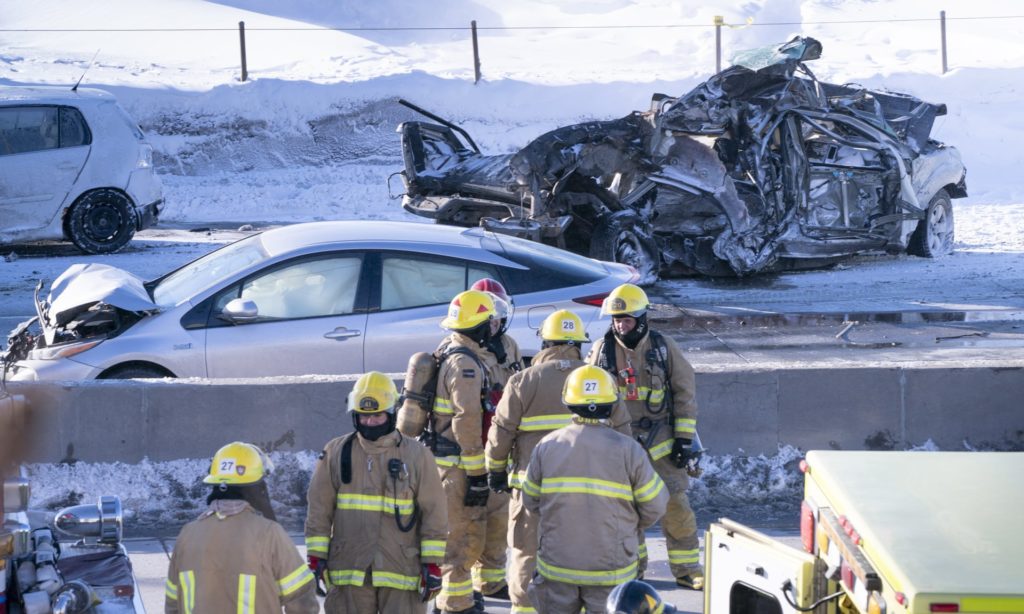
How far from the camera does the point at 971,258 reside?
52.9ft

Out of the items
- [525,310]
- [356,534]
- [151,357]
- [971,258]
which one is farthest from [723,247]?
[356,534]

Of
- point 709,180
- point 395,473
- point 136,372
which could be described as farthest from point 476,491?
point 709,180

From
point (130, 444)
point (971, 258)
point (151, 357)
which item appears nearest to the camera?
point (130, 444)

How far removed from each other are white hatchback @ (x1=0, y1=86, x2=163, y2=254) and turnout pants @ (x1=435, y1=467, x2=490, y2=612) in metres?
10.0

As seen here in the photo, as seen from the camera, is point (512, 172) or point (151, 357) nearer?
point (151, 357)

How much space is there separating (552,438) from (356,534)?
872 mm

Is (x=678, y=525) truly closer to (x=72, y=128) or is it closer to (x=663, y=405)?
(x=663, y=405)

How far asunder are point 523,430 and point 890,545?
8.36 ft

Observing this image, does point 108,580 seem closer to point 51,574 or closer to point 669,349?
point 51,574

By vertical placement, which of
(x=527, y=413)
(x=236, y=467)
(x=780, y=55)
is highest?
(x=780, y=55)

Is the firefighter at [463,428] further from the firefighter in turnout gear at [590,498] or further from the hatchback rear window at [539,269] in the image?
the hatchback rear window at [539,269]

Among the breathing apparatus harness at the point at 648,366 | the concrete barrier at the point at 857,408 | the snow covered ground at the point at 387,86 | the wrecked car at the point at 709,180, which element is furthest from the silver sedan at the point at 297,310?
the wrecked car at the point at 709,180

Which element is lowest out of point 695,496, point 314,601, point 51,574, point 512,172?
point 695,496

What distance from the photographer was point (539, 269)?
885 centimetres
